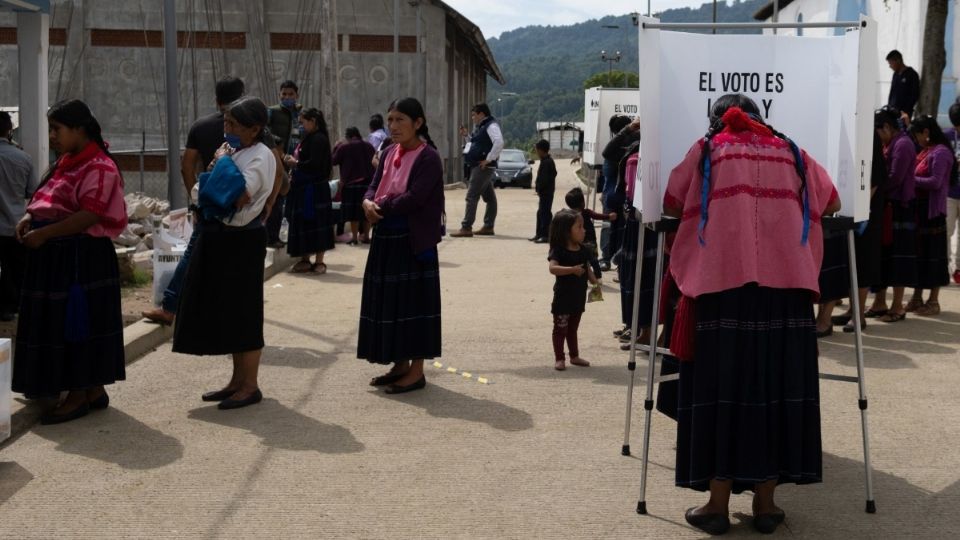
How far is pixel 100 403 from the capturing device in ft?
24.4

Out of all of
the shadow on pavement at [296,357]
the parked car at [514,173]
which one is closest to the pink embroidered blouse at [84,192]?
the shadow on pavement at [296,357]

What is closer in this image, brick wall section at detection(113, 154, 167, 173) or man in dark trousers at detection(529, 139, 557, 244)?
man in dark trousers at detection(529, 139, 557, 244)

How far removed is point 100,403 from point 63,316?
0.68 meters

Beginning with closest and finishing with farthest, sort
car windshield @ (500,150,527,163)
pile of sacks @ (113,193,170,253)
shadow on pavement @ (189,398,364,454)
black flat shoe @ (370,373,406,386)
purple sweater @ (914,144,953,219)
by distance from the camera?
shadow on pavement @ (189,398,364,454)
black flat shoe @ (370,373,406,386)
purple sweater @ (914,144,953,219)
pile of sacks @ (113,193,170,253)
car windshield @ (500,150,527,163)

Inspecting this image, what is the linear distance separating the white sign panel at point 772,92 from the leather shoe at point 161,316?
194 inches

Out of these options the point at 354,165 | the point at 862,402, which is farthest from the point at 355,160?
the point at 862,402

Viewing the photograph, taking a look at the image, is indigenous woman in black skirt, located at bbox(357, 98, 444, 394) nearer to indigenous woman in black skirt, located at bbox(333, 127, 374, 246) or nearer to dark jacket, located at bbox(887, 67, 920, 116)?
indigenous woman in black skirt, located at bbox(333, 127, 374, 246)

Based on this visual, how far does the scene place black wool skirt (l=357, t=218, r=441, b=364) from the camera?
26.1 feet

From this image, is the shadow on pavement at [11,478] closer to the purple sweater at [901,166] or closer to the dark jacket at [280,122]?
the dark jacket at [280,122]

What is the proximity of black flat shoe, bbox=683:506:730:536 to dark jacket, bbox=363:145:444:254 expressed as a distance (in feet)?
10.2

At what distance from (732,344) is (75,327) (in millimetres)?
3700

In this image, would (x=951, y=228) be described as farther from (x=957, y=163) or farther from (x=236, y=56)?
(x=236, y=56)

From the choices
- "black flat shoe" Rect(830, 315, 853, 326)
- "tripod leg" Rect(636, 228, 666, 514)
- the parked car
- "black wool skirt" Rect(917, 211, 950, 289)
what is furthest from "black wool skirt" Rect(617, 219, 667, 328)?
the parked car

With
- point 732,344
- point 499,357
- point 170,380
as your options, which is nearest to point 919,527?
point 732,344
